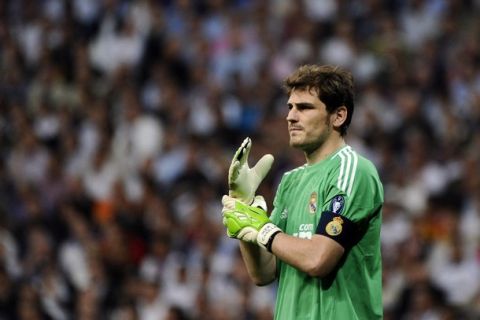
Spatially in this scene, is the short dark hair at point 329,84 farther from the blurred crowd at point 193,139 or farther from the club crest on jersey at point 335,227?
the blurred crowd at point 193,139

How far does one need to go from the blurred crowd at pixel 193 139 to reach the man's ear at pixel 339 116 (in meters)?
4.57

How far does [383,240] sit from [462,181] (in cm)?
105

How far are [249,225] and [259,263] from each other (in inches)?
14.4

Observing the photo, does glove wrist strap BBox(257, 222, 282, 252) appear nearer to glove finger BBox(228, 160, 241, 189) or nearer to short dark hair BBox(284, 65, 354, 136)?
glove finger BBox(228, 160, 241, 189)

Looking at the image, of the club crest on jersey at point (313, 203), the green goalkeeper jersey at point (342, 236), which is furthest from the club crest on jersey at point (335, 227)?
the club crest on jersey at point (313, 203)

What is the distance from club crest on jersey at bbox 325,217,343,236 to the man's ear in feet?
1.68

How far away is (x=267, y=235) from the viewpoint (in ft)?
15.5

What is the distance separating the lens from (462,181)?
35.1ft

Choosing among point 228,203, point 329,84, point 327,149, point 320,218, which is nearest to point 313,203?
point 320,218

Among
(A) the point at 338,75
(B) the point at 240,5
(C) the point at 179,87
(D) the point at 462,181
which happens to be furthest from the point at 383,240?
(A) the point at 338,75

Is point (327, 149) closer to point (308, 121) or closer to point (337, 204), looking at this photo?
point (308, 121)

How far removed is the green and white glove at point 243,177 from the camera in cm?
492

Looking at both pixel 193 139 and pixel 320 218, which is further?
pixel 193 139

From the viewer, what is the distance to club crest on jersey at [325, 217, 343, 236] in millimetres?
4648
